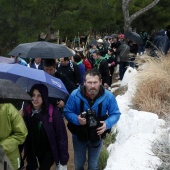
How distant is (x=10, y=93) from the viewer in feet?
9.30

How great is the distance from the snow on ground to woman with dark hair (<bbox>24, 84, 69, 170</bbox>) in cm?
62

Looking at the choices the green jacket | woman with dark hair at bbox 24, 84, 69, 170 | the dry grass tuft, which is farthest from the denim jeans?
the dry grass tuft

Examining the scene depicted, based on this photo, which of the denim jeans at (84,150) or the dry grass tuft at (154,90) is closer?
the denim jeans at (84,150)

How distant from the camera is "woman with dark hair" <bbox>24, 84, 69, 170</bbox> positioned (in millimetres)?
3539

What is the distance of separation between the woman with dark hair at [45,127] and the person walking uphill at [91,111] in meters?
0.18

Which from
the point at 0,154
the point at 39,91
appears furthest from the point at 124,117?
the point at 0,154

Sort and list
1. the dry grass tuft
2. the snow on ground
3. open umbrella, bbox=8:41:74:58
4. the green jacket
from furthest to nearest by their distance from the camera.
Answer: the dry grass tuft, open umbrella, bbox=8:41:74:58, the snow on ground, the green jacket

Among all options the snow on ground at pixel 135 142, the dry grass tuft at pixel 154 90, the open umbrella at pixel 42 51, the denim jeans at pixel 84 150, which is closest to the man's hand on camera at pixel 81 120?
the denim jeans at pixel 84 150

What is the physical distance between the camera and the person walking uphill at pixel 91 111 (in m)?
3.53

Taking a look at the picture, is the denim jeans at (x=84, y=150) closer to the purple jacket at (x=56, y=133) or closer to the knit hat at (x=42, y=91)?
the purple jacket at (x=56, y=133)

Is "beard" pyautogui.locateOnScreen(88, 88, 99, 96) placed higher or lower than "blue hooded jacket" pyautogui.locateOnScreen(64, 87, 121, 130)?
higher

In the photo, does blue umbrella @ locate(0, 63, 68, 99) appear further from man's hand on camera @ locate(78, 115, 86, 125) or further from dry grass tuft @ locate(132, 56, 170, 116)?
dry grass tuft @ locate(132, 56, 170, 116)

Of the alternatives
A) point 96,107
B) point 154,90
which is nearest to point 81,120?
point 96,107

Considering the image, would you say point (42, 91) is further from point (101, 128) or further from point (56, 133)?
point (101, 128)
